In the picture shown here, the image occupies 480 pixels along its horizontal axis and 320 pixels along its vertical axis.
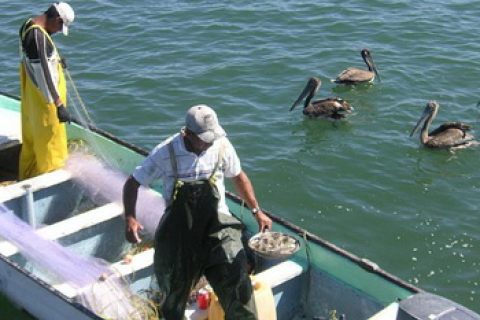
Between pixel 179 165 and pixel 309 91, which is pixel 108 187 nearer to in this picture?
pixel 179 165

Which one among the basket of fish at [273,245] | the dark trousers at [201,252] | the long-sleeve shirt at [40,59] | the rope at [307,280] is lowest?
the rope at [307,280]

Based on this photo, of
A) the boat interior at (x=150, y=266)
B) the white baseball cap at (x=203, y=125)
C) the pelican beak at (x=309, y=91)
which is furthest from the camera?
the pelican beak at (x=309, y=91)

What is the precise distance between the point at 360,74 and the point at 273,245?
8027mm

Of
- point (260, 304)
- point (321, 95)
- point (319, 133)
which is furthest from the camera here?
point (321, 95)

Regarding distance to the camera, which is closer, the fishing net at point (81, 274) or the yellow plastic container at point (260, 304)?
the yellow plastic container at point (260, 304)

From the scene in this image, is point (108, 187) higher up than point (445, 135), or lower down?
higher up

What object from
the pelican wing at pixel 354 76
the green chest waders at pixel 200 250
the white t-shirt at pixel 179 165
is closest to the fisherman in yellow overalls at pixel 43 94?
the white t-shirt at pixel 179 165

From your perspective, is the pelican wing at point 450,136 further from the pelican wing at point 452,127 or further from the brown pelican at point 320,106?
the brown pelican at point 320,106

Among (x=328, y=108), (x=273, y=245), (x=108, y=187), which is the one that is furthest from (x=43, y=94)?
(x=328, y=108)

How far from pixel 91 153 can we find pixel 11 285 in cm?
234

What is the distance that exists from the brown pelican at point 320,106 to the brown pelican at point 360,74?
0.82m

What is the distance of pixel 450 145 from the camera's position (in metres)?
12.8

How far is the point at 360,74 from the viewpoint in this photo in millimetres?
14969

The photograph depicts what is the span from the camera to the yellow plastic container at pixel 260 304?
6.89 meters
